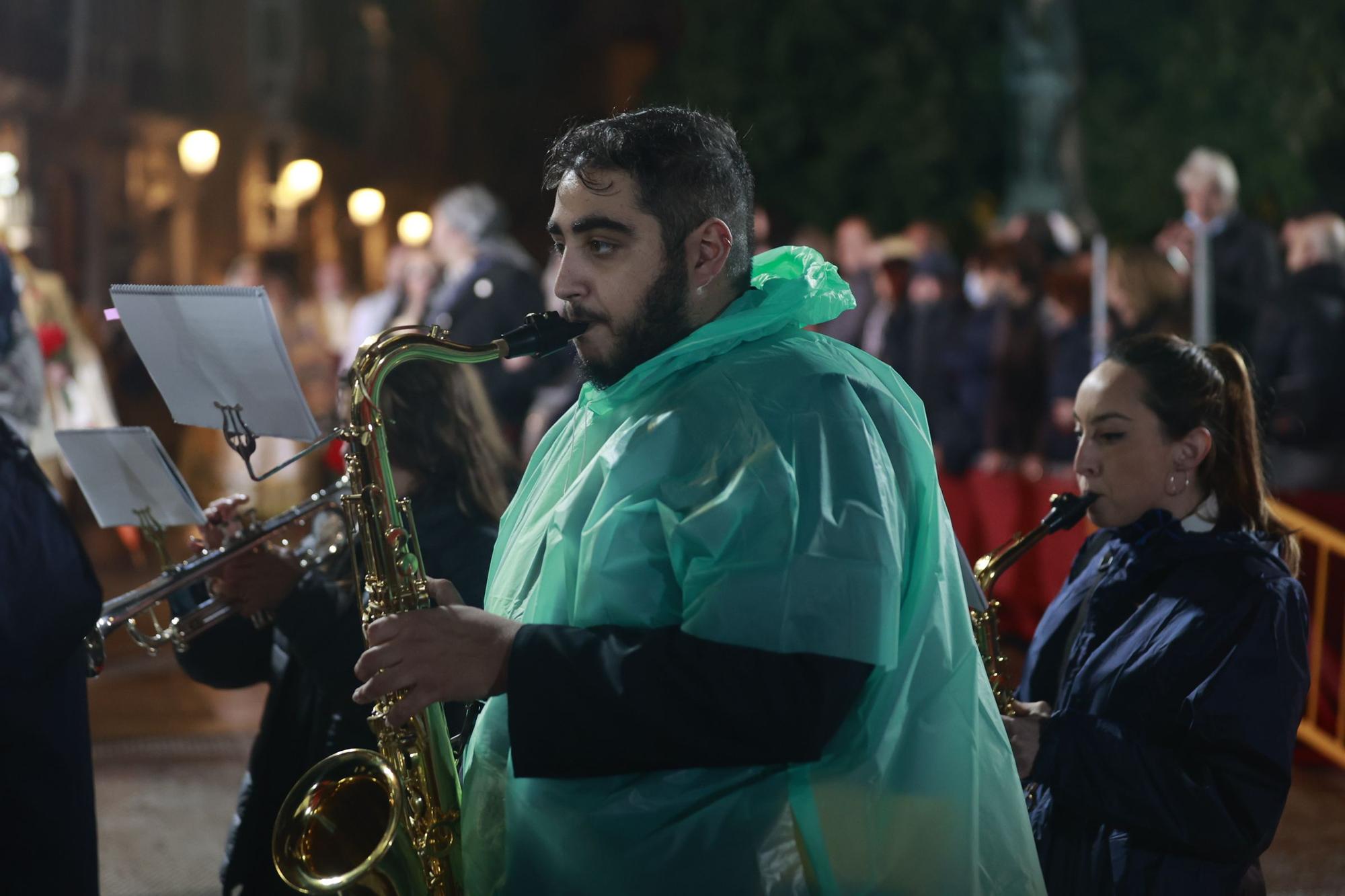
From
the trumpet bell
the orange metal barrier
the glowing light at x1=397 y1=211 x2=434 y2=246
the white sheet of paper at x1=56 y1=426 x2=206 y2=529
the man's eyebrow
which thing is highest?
the glowing light at x1=397 y1=211 x2=434 y2=246

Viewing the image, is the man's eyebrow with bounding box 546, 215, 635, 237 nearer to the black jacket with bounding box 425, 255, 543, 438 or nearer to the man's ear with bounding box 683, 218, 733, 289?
the man's ear with bounding box 683, 218, 733, 289

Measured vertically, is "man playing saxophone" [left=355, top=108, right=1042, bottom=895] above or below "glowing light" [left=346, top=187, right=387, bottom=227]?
below

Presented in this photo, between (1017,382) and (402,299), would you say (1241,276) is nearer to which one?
(1017,382)

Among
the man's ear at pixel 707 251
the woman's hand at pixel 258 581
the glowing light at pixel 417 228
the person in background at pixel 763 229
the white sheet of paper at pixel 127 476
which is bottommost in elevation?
the woman's hand at pixel 258 581

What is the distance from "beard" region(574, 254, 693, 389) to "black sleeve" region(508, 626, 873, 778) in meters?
0.43

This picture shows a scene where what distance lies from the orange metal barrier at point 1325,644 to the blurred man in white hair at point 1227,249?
1864mm

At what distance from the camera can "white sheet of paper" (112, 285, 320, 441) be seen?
7.55ft

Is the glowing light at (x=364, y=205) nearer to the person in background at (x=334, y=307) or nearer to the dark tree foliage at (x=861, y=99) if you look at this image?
the person in background at (x=334, y=307)

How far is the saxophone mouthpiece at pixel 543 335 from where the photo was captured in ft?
7.14

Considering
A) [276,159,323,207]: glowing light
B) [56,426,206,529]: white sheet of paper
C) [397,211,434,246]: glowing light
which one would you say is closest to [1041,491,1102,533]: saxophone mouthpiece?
[56,426,206,529]: white sheet of paper

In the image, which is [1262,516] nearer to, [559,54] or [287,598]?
[287,598]

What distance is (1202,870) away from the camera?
2.45 metres

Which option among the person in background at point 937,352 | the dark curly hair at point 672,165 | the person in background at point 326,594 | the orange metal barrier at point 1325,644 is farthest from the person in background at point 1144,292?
the dark curly hair at point 672,165

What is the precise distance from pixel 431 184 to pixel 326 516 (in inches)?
739
